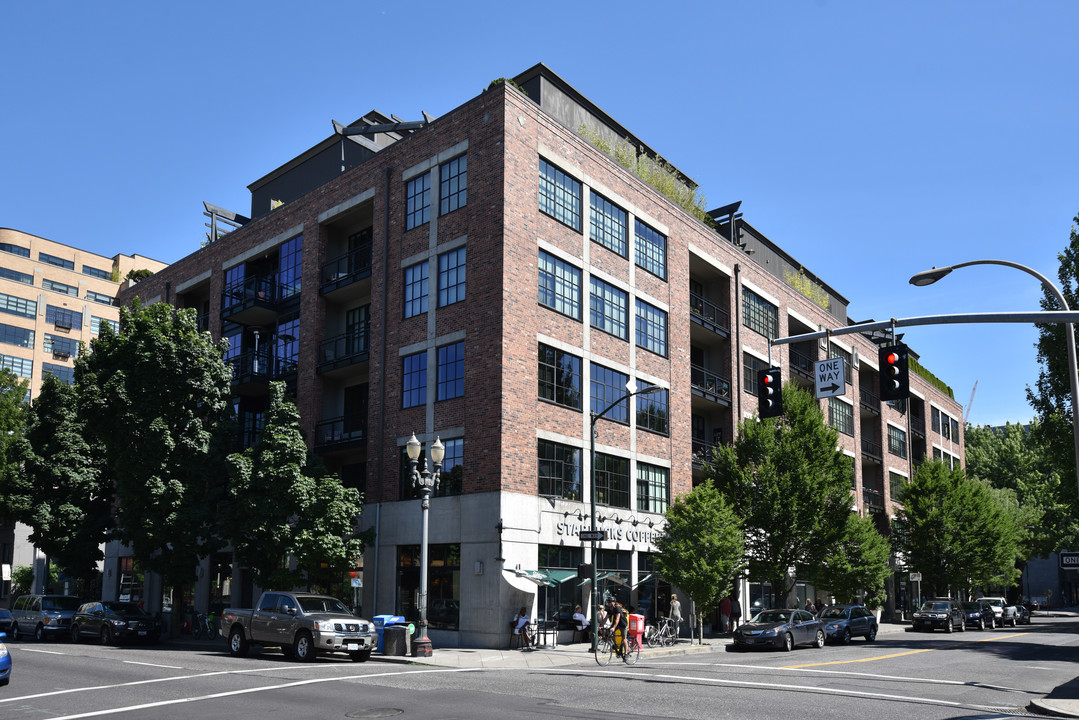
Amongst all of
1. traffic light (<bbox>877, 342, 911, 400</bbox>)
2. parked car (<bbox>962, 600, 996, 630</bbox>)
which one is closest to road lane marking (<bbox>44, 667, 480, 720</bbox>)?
traffic light (<bbox>877, 342, 911, 400</bbox>)

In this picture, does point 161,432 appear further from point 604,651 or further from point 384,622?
point 604,651

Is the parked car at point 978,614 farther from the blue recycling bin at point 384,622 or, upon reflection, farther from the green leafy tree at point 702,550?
the blue recycling bin at point 384,622

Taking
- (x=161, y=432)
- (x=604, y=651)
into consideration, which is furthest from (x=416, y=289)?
(x=604, y=651)

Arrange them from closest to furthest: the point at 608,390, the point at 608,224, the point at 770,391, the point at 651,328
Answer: the point at 770,391 < the point at 608,390 < the point at 608,224 < the point at 651,328

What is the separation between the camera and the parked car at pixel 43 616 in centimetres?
3241

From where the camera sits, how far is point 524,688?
631 inches

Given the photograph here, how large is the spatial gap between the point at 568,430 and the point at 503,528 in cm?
502

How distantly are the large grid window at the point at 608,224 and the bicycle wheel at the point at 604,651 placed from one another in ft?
49.2

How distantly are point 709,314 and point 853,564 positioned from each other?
13.3m

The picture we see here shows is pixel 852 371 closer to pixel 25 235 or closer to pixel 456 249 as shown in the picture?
pixel 456 249

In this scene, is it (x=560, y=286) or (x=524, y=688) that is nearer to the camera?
(x=524, y=688)

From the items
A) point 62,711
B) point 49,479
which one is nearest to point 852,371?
point 49,479

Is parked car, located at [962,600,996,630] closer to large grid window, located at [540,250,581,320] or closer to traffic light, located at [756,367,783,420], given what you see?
large grid window, located at [540,250,581,320]

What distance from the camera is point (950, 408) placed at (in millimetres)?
77375
